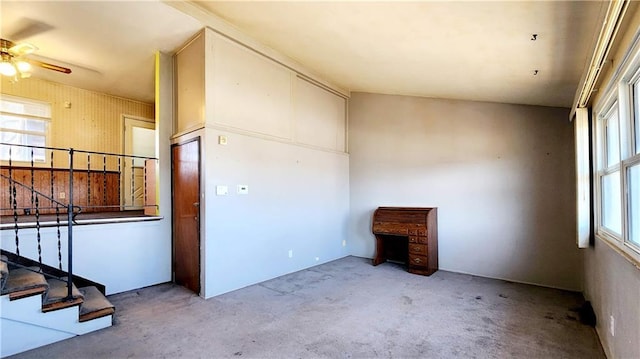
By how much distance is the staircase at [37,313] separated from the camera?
239cm

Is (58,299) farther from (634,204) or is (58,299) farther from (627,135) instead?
(627,135)

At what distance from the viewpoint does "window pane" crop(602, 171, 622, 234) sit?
242 cm

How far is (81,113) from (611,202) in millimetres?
7910

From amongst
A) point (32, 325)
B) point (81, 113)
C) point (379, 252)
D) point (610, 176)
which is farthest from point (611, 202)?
point (81, 113)

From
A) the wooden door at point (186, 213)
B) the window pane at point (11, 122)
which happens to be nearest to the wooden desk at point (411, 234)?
the wooden door at point (186, 213)

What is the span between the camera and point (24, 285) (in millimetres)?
2514

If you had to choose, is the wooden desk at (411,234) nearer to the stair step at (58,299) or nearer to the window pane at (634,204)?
the window pane at (634,204)

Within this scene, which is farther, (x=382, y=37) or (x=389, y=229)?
(x=389, y=229)

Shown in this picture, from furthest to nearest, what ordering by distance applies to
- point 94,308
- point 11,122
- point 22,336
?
point 11,122
point 94,308
point 22,336

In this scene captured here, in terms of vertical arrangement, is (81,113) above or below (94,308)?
above

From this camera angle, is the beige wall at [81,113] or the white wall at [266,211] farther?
the beige wall at [81,113]

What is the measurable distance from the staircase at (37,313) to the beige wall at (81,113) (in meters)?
3.52

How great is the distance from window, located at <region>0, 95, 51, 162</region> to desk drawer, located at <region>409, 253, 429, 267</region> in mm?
6575

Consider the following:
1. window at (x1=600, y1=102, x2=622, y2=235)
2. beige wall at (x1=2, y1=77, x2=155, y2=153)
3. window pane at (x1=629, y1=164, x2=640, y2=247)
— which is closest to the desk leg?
window at (x1=600, y1=102, x2=622, y2=235)
